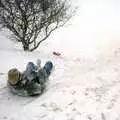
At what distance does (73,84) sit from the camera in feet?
29.9

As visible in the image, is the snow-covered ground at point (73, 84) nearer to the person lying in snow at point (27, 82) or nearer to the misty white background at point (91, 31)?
the misty white background at point (91, 31)

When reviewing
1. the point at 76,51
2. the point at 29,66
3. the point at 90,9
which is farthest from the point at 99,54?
the point at 90,9

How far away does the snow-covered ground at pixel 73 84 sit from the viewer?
7.63 metres

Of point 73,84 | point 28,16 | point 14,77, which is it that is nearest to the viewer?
point 14,77

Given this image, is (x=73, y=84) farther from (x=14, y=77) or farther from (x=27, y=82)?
(x=14, y=77)

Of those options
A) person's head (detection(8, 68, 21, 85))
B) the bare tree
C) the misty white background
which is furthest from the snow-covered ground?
the bare tree

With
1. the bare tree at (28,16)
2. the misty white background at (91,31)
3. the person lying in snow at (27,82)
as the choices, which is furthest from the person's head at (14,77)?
the misty white background at (91,31)

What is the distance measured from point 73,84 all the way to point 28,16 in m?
6.22

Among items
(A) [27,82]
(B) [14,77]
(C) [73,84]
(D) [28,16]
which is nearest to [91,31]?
(D) [28,16]

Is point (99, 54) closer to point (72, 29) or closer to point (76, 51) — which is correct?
point (76, 51)

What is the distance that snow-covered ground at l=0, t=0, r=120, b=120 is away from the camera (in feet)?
25.0

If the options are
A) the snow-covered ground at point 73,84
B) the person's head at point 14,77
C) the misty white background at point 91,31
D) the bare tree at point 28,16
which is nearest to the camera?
the snow-covered ground at point 73,84

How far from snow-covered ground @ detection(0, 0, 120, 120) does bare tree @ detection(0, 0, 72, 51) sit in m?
1.25

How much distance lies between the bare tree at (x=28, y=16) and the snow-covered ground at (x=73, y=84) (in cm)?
125
